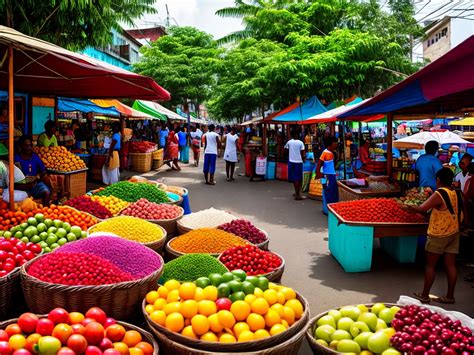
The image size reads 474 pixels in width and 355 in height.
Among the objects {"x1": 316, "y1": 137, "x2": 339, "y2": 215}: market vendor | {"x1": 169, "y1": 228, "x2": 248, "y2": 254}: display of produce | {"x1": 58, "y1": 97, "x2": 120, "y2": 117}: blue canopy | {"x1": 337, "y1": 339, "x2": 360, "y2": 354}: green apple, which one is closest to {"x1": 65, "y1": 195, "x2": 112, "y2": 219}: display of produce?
{"x1": 169, "y1": 228, "x2": 248, "y2": 254}: display of produce

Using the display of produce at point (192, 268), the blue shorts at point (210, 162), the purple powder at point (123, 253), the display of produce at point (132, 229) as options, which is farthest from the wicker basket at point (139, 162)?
the display of produce at point (192, 268)

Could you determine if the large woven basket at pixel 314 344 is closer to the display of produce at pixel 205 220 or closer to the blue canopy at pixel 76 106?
the display of produce at pixel 205 220

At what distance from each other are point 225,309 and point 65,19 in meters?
10.4

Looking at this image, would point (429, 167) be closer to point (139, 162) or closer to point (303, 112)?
point (303, 112)

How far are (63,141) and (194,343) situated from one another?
12441 millimetres

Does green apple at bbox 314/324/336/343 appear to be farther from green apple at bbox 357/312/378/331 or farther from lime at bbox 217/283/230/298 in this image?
lime at bbox 217/283/230/298

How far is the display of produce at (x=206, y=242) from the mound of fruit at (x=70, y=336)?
6.53ft

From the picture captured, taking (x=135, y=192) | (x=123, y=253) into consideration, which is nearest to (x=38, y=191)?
(x=135, y=192)

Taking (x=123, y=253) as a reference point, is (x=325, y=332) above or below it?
below

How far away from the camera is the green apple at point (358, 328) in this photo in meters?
3.34

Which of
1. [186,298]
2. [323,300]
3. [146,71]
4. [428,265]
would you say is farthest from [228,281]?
[146,71]

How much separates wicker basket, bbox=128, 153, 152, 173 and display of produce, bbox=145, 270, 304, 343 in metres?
15.2

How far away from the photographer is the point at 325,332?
3379 mm

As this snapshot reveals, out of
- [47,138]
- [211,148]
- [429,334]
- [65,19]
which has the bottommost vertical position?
[429,334]
